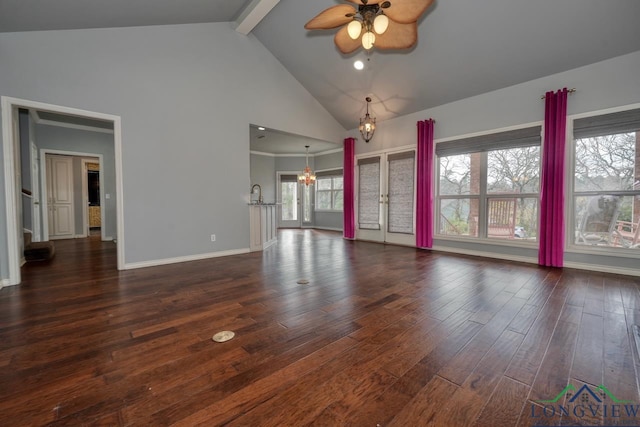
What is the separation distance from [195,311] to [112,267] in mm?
2564

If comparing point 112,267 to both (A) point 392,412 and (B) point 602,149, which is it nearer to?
(A) point 392,412

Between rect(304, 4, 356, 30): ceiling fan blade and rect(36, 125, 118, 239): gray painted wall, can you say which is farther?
rect(36, 125, 118, 239): gray painted wall

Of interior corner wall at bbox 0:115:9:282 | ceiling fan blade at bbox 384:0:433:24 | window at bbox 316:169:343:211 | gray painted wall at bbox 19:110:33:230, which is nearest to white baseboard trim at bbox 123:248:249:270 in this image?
interior corner wall at bbox 0:115:9:282

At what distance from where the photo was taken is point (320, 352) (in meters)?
1.71

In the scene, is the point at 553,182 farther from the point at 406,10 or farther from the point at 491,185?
the point at 406,10

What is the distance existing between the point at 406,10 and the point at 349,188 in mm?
4974

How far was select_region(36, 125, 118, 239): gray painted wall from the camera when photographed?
6172 millimetres

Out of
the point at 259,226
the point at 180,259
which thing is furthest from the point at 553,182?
the point at 180,259

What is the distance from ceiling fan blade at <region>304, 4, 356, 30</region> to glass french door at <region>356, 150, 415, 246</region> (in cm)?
368

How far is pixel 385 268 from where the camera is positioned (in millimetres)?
3945

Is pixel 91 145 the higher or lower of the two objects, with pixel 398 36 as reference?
lower

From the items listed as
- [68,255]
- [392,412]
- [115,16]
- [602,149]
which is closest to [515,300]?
[392,412]

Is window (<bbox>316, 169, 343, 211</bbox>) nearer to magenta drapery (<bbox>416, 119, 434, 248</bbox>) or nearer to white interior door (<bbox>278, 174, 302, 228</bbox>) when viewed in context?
white interior door (<bbox>278, 174, 302, 228</bbox>)

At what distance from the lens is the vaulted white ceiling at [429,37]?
313 cm
